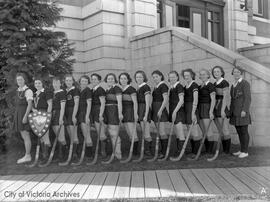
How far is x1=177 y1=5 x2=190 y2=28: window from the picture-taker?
572 inches

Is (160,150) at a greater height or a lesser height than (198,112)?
lesser

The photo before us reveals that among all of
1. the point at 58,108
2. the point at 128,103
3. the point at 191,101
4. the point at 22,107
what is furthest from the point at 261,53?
the point at 22,107

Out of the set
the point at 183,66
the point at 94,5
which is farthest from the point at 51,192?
the point at 94,5

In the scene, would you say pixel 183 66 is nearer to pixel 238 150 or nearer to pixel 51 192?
pixel 238 150

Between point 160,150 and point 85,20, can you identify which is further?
point 85,20

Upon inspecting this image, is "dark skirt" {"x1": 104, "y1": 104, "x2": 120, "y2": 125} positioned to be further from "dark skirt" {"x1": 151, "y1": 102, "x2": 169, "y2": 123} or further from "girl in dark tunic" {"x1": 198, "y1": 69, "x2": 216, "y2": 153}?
"girl in dark tunic" {"x1": 198, "y1": 69, "x2": 216, "y2": 153}

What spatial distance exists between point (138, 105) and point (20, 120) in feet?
7.12

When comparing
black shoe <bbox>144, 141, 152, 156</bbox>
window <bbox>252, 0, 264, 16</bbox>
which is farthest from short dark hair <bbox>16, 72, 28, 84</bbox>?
window <bbox>252, 0, 264, 16</bbox>

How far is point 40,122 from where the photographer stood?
6773 millimetres

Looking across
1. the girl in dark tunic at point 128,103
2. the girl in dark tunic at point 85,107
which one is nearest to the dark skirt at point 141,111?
the girl in dark tunic at point 128,103

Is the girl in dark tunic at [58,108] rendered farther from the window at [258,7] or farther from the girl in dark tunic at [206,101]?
the window at [258,7]

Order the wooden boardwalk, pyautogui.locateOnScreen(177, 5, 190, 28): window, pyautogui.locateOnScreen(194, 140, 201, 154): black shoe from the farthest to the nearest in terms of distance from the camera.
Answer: pyautogui.locateOnScreen(177, 5, 190, 28): window → pyautogui.locateOnScreen(194, 140, 201, 154): black shoe → the wooden boardwalk

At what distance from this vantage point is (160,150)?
7.48 metres

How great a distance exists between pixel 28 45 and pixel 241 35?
10380mm
